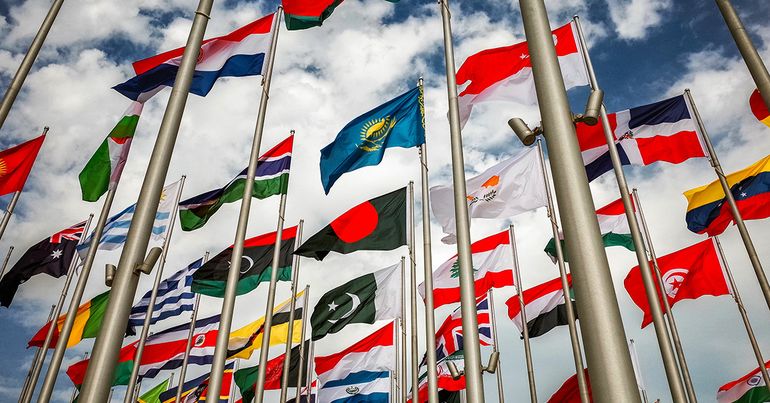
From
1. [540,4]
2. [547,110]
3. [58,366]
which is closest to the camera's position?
[547,110]

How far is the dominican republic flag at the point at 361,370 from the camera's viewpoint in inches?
783

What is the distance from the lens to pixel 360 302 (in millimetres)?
18000

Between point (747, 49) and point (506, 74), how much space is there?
6.20 m

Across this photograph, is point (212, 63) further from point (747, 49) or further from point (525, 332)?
point (525, 332)

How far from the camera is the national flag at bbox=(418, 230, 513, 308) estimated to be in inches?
802

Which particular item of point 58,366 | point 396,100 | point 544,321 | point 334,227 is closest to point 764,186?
point 544,321

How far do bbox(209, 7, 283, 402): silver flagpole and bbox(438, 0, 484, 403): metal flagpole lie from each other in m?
4.41

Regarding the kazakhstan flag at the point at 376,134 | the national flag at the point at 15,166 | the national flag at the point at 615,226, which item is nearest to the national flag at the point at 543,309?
the national flag at the point at 615,226

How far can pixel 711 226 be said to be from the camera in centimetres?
1694

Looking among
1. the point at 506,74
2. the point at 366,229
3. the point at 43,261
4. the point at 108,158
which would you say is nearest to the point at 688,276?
the point at 506,74

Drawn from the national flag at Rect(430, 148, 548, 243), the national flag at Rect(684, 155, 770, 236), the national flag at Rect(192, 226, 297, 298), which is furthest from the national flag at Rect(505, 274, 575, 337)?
the national flag at Rect(192, 226, 297, 298)

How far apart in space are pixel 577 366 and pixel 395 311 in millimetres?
5864

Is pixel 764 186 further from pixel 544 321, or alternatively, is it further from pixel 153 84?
pixel 153 84

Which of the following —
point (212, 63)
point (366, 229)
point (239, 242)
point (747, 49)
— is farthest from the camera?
point (366, 229)
